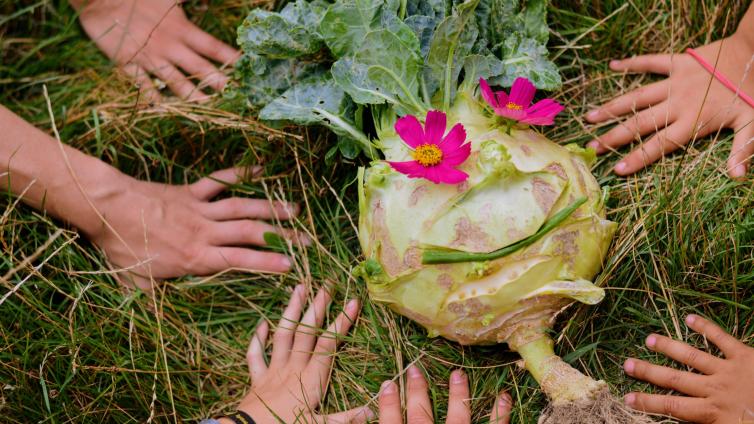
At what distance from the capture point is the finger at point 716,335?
210 centimetres

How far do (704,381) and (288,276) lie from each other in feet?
5.03

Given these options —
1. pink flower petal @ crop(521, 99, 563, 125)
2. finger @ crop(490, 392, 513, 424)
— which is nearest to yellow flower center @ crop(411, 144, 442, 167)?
pink flower petal @ crop(521, 99, 563, 125)

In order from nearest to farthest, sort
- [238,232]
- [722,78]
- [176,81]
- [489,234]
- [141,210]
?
[489,234]
[722,78]
[141,210]
[238,232]
[176,81]

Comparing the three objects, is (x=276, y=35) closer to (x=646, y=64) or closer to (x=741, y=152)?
(x=646, y=64)

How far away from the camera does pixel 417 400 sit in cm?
229

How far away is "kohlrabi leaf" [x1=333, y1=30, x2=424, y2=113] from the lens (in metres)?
1.96

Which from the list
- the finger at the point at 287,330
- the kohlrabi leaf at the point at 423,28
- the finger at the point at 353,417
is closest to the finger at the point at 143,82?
the finger at the point at 287,330

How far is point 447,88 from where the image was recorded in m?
1.99

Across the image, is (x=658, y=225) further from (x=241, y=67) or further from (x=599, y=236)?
(x=241, y=67)

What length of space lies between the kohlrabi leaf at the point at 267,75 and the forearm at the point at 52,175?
660 millimetres

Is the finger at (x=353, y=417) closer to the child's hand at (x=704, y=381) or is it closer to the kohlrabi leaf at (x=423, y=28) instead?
the child's hand at (x=704, y=381)

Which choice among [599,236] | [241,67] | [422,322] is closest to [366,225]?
[422,322]

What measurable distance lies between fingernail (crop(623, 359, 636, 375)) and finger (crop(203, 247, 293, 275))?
4.26 ft

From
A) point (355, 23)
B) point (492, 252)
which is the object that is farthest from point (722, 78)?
point (355, 23)
